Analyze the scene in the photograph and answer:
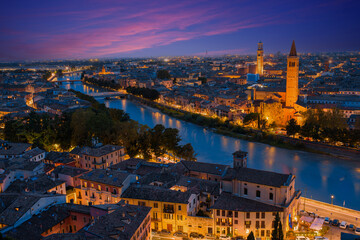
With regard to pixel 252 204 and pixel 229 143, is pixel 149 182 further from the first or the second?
pixel 229 143

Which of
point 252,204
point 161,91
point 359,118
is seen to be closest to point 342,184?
point 252,204

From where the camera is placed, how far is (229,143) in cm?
1112

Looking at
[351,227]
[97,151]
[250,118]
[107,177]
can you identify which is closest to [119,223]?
[107,177]

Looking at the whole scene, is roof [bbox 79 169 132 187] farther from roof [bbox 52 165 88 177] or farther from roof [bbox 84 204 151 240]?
roof [bbox 84 204 151 240]

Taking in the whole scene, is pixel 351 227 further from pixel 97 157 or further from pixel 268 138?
pixel 268 138

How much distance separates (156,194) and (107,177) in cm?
108

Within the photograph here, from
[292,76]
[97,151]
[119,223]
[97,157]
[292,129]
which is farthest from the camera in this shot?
[292,76]

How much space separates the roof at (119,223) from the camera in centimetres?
382

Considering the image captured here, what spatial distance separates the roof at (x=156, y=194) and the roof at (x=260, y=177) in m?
A: 0.97

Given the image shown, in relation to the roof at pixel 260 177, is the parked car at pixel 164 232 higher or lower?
lower

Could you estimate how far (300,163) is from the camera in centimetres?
898

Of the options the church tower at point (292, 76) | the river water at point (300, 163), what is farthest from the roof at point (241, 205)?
the church tower at point (292, 76)

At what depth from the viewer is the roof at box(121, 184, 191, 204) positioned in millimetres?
5098

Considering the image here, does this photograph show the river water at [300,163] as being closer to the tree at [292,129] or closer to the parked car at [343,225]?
the tree at [292,129]
